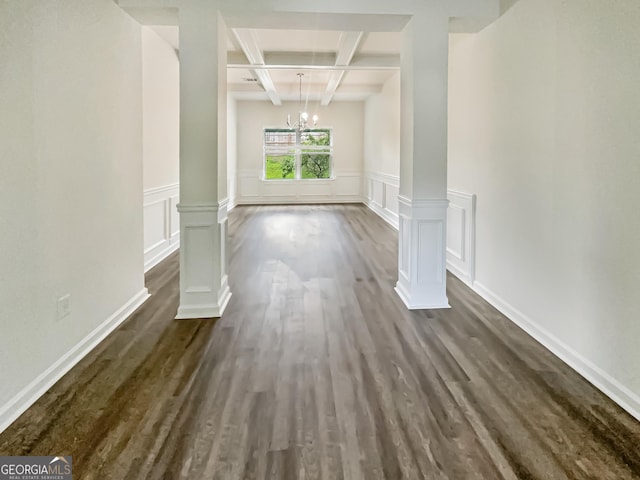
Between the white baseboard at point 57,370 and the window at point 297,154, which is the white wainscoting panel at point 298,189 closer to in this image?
the window at point 297,154

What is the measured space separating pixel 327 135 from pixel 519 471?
11059 millimetres

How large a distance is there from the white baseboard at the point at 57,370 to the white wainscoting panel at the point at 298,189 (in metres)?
8.49

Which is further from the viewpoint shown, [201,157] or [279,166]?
[279,166]

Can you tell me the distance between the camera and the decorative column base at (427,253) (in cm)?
366

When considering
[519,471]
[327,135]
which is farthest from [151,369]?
[327,135]

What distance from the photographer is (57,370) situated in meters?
2.43

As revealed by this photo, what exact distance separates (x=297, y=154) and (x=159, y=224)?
7.14 meters

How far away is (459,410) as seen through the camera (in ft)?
6.97

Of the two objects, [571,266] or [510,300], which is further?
[510,300]

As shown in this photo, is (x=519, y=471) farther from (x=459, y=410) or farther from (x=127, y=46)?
(x=127, y=46)

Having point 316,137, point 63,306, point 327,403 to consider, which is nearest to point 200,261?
point 63,306

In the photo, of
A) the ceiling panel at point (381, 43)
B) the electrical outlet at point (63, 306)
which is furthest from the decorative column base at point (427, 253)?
the ceiling panel at point (381, 43)

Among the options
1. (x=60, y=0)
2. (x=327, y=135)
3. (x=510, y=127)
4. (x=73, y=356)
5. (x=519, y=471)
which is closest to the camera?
(x=519, y=471)

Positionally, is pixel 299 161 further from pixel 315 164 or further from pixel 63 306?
pixel 63 306
